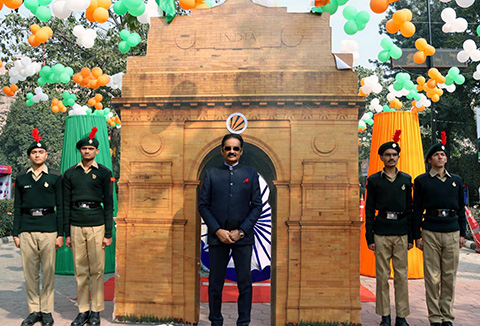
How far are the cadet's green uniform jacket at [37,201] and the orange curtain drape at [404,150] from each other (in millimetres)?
5582

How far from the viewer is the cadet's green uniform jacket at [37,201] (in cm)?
525

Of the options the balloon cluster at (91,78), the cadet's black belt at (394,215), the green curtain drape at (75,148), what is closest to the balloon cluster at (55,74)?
the balloon cluster at (91,78)

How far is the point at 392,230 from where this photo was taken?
5242 millimetres

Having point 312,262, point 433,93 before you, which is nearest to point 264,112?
point 312,262

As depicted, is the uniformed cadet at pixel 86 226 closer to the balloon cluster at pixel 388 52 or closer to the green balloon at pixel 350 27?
the green balloon at pixel 350 27

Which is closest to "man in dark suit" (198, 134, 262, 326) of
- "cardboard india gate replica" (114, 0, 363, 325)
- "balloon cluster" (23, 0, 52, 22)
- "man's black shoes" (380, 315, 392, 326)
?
"cardboard india gate replica" (114, 0, 363, 325)

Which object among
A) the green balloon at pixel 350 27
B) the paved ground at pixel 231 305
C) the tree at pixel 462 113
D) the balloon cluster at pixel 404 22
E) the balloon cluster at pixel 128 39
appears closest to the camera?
the paved ground at pixel 231 305

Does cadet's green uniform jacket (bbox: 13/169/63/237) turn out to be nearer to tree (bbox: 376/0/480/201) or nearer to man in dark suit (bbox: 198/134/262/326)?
man in dark suit (bbox: 198/134/262/326)

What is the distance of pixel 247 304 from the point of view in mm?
4629

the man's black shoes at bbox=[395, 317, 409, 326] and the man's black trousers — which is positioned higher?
the man's black trousers

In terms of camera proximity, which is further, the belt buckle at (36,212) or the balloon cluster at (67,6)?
the balloon cluster at (67,6)

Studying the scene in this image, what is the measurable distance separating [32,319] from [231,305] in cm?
248

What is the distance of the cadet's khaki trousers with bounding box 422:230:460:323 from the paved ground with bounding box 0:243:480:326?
386 millimetres

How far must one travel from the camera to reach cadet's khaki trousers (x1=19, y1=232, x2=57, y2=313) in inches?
208
